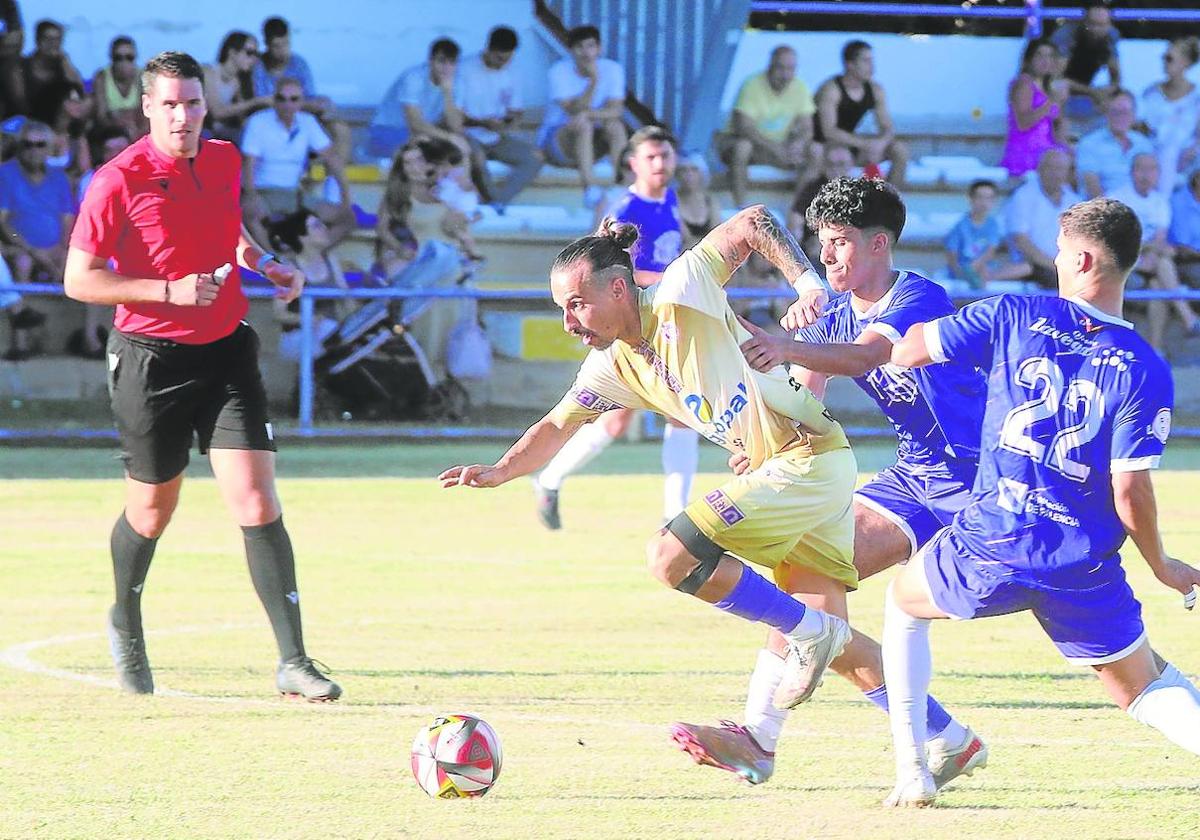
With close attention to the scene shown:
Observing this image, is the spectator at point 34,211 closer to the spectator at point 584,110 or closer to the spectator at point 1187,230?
the spectator at point 584,110

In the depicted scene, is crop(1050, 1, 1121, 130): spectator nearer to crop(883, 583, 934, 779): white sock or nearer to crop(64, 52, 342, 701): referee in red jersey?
crop(64, 52, 342, 701): referee in red jersey

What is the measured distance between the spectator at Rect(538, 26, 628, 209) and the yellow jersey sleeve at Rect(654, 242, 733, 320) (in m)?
12.5

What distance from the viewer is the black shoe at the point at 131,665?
715 centimetres

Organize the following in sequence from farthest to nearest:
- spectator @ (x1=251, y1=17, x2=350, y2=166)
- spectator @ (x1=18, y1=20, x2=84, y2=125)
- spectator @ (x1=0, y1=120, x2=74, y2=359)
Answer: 1. spectator @ (x1=251, y1=17, x2=350, y2=166)
2. spectator @ (x1=18, y1=20, x2=84, y2=125)
3. spectator @ (x1=0, y1=120, x2=74, y2=359)

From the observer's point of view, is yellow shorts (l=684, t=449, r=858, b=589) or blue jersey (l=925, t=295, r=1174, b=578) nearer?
blue jersey (l=925, t=295, r=1174, b=578)

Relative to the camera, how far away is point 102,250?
22.5 feet

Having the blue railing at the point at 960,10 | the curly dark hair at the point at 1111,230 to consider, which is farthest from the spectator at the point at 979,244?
the curly dark hair at the point at 1111,230

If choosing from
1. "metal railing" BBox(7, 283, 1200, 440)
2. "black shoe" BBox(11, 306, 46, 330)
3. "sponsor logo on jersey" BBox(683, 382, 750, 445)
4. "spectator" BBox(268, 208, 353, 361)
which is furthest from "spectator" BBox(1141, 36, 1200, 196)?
"sponsor logo on jersey" BBox(683, 382, 750, 445)

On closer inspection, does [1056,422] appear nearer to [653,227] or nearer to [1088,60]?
[653,227]

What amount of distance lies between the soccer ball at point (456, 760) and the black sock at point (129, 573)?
2.00 meters

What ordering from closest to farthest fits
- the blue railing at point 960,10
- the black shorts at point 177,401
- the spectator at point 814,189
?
the black shorts at point 177,401 → the spectator at point 814,189 → the blue railing at point 960,10

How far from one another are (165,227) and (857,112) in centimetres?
1286

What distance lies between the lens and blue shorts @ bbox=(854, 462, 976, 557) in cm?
625

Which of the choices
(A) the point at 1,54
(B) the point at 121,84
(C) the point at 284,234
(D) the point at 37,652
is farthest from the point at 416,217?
(D) the point at 37,652
